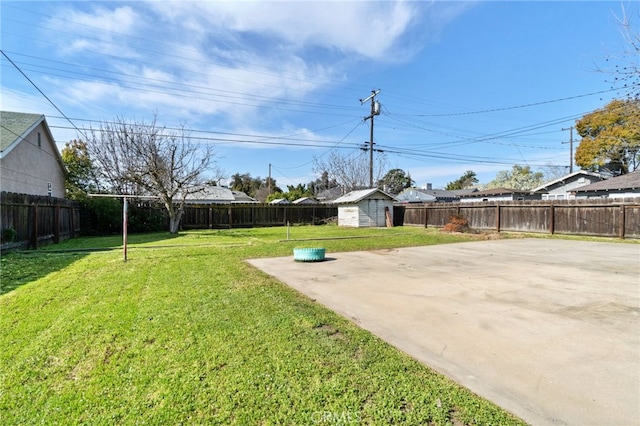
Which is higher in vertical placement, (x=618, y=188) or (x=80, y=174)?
(x=80, y=174)

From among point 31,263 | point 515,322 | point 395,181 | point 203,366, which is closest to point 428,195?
point 395,181

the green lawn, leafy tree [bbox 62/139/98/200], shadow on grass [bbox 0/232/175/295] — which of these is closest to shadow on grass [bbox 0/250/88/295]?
shadow on grass [bbox 0/232/175/295]

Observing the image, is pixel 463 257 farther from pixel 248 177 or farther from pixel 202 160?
pixel 248 177

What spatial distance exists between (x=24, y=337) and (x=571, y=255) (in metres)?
12.3

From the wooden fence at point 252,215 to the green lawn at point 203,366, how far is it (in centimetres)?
1582

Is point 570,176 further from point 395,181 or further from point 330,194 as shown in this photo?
point 330,194

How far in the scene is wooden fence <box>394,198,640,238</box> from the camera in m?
14.0

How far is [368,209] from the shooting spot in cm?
2255

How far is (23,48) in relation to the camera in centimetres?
1154

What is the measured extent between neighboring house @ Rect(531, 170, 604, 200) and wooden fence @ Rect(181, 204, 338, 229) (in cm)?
2012

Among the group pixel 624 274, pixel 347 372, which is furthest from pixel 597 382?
pixel 624 274

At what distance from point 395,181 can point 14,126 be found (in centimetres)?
4214

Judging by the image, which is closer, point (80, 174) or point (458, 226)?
point (458, 226)

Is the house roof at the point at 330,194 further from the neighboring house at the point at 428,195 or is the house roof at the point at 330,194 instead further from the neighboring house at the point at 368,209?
the neighboring house at the point at 368,209
